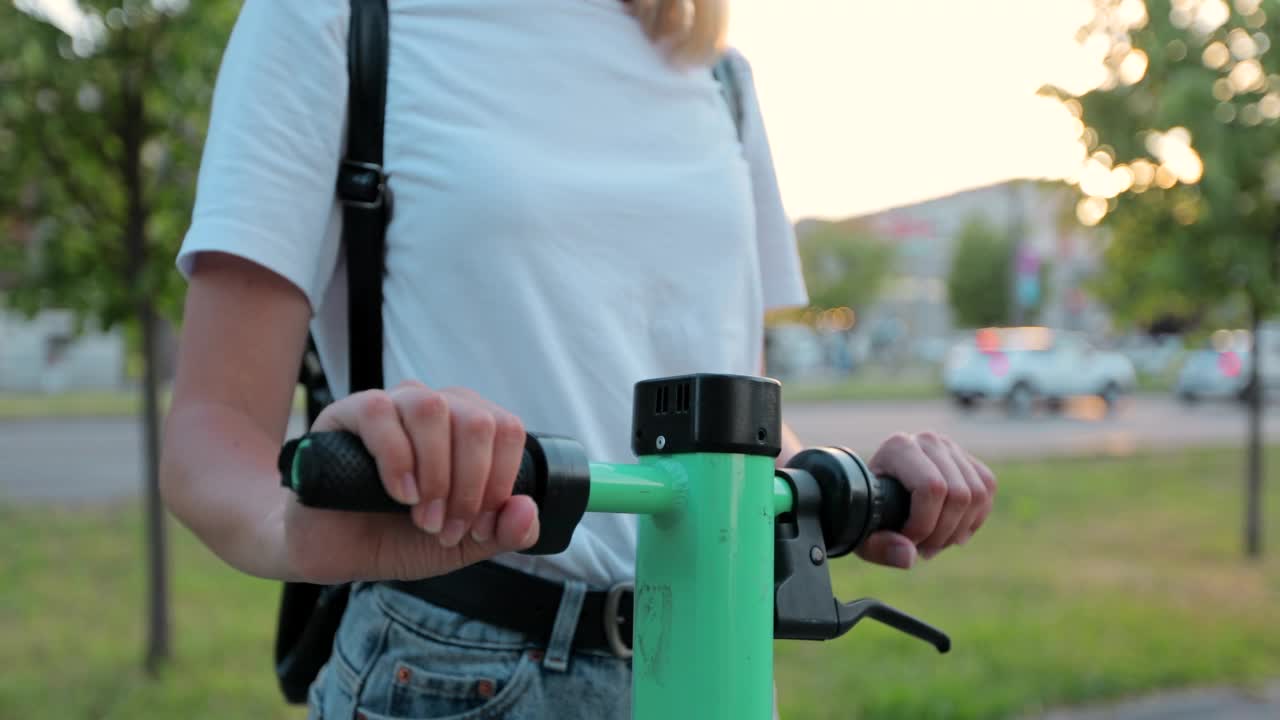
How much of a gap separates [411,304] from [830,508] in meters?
0.45

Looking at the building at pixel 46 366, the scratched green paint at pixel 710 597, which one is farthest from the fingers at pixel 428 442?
the building at pixel 46 366

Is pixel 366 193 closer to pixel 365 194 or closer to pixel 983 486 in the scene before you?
pixel 365 194

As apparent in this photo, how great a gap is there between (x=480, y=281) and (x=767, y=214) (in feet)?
1.62

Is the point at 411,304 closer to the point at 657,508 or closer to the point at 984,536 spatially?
the point at 657,508

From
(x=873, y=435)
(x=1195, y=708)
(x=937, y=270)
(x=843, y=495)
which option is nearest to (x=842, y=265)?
(x=937, y=270)

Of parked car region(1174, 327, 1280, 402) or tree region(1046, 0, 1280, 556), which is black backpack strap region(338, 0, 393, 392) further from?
parked car region(1174, 327, 1280, 402)

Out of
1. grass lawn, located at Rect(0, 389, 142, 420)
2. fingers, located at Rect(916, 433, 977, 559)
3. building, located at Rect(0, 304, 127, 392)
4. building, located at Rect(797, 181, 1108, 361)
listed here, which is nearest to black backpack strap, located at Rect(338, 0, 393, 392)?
fingers, located at Rect(916, 433, 977, 559)

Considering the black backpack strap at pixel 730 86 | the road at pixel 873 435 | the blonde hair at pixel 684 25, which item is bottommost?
the road at pixel 873 435

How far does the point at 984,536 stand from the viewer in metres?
8.20

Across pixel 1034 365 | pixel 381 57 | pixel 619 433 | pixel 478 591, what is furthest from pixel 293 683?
pixel 1034 365

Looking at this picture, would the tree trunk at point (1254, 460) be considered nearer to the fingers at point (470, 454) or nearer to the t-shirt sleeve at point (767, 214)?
the t-shirt sleeve at point (767, 214)

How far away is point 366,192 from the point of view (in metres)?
1.09

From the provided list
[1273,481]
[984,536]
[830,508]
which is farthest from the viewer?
[1273,481]

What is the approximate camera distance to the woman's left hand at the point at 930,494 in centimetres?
100
